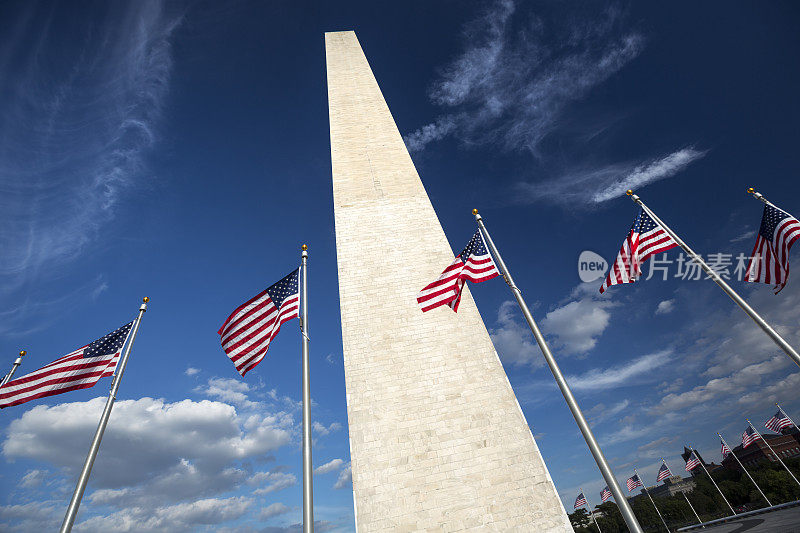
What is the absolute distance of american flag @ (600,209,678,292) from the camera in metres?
9.62

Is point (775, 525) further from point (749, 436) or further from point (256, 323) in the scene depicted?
point (256, 323)

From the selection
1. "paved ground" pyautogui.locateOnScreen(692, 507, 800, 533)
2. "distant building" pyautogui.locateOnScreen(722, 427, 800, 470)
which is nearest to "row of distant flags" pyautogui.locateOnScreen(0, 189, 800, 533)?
"paved ground" pyautogui.locateOnScreen(692, 507, 800, 533)

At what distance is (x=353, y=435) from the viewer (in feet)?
38.0

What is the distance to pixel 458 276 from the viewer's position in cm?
851

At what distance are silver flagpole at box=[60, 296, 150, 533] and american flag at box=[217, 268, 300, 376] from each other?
260 centimetres

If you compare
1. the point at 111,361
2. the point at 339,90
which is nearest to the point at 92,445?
the point at 111,361

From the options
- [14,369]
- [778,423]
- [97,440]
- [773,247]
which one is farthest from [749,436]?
[14,369]

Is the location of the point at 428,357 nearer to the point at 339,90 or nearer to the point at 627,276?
the point at 627,276

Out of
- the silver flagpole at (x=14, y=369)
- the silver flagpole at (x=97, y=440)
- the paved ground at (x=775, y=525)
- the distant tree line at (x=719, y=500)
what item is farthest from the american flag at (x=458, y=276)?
the distant tree line at (x=719, y=500)

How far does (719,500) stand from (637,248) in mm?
72177

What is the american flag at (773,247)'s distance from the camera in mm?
9844

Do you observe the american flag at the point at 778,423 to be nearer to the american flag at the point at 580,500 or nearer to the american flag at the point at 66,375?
the american flag at the point at 580,500

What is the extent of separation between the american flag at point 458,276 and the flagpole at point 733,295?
5.59 meters

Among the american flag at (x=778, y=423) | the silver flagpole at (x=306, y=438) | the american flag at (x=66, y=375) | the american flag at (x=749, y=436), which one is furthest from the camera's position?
the american flag at (x=749, y=436)
